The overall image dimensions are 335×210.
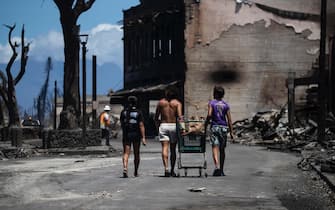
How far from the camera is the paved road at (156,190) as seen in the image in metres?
9.84

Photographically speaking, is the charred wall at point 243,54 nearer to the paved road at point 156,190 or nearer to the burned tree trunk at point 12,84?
the burned tree trunk at point 12,84

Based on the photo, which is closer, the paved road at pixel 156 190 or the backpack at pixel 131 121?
the paved road at pixel 156 190

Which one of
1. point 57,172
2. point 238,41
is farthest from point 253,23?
point 57,172

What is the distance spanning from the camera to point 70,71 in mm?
26859

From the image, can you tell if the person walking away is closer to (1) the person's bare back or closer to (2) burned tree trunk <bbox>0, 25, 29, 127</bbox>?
(1) the person's bare back

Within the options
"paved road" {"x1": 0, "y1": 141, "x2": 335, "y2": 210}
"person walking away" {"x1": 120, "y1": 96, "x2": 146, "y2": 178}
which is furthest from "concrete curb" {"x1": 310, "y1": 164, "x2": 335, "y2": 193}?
"person walking away" {"x1": 120, "y1": 96, "x2": 146, "y2": 178}

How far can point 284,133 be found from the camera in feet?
106

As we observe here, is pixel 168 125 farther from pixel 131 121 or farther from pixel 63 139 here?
pixel 63 139

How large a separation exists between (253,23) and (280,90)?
4.41 m

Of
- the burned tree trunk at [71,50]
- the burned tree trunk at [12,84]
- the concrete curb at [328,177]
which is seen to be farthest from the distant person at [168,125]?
the burned tree trunk at [12,84]

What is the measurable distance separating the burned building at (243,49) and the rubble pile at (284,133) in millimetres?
2289

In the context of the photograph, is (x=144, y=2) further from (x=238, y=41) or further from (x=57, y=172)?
(x=57, y=172)

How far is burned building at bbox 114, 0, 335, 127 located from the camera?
4300 centimetres

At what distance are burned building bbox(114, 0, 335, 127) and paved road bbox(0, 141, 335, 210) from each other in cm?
2673
